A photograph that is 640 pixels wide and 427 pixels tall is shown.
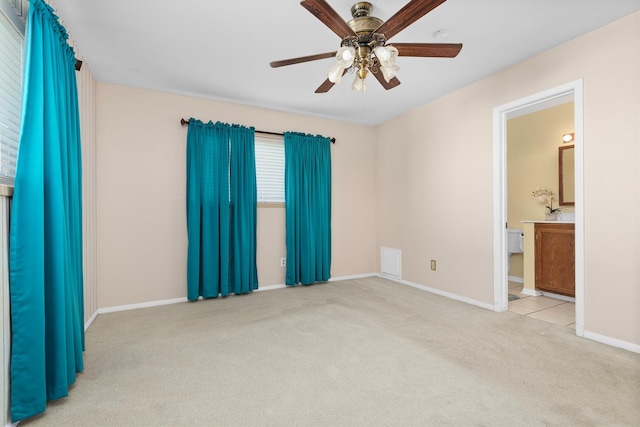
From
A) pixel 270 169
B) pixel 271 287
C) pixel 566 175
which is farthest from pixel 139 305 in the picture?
pixel 566 175

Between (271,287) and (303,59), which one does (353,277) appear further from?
(303,59)

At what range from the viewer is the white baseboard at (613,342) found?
2.14 m

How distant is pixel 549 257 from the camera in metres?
3.63

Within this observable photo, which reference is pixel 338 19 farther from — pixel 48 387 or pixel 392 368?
pixel 48 387

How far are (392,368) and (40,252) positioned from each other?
2084mm

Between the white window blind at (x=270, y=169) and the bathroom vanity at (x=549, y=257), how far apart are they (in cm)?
332

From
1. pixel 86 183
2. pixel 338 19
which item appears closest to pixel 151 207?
pixel 86 183

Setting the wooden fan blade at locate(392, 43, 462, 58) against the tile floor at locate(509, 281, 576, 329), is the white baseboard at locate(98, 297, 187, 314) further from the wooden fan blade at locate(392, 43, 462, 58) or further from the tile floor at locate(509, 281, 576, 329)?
the tile floor at locate(509, 281, 576, 329)

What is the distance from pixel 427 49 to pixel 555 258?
311 cm

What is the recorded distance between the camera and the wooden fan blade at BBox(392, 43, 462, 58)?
74.6 inches

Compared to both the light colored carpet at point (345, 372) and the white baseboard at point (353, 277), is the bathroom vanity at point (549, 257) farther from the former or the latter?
the white baseboard at point (353, 277)

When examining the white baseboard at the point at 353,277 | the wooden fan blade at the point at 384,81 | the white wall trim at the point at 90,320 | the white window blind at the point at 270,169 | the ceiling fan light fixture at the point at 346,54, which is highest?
the wooden fan blade at the point at 384,81

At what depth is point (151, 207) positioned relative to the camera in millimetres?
3379

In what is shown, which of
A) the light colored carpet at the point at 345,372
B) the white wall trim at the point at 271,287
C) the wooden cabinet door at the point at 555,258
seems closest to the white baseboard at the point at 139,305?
the light colored carpet at the point at 345,372
